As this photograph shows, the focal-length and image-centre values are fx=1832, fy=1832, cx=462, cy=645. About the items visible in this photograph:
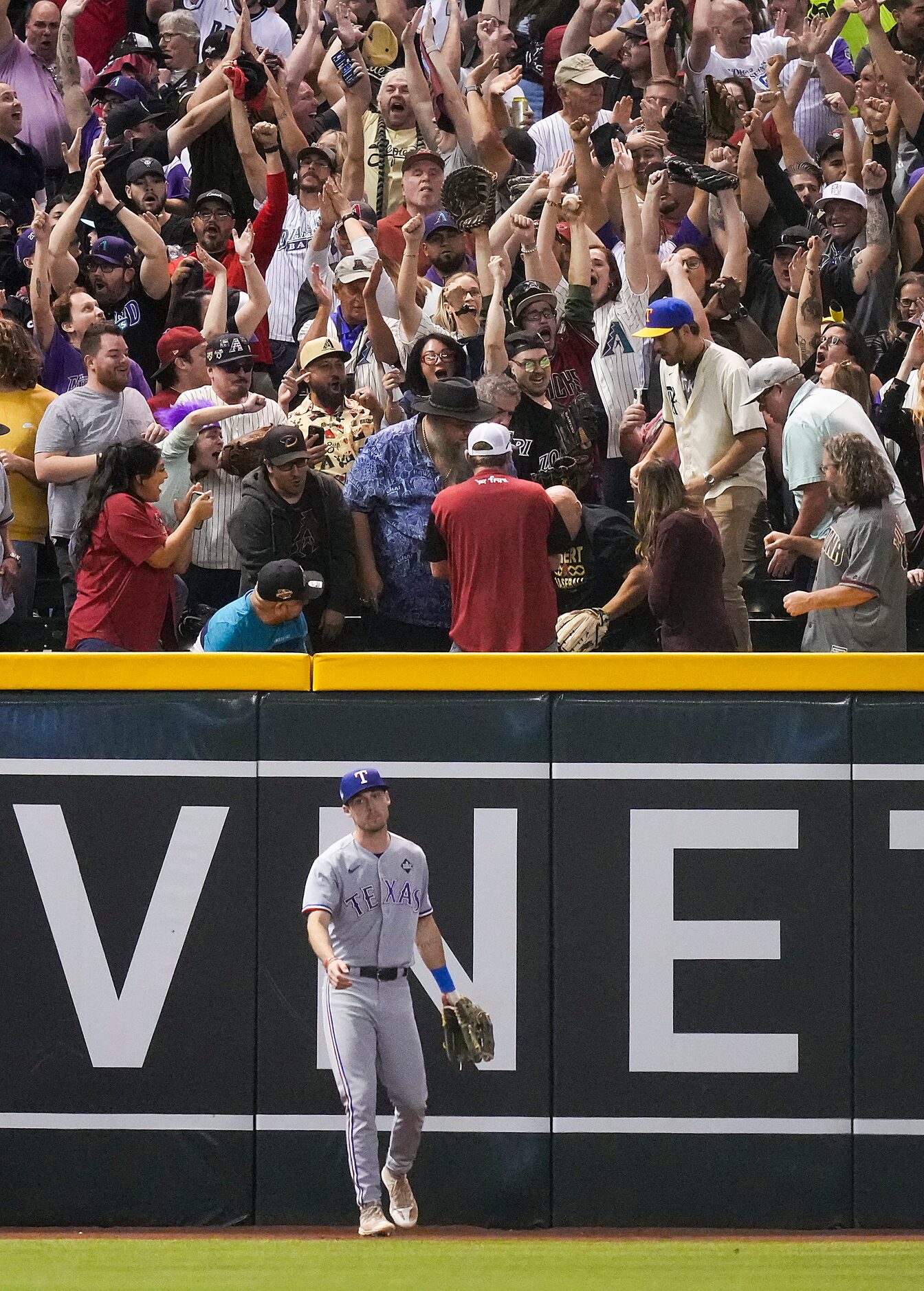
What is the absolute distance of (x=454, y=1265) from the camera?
6387 millimetres

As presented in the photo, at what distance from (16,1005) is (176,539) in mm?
2074

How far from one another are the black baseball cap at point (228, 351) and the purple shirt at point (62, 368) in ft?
2.98

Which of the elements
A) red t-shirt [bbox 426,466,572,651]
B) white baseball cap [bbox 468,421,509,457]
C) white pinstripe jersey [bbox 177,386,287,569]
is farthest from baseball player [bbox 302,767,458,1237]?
white pinstripe jersey [bbox 177,386,287,569]

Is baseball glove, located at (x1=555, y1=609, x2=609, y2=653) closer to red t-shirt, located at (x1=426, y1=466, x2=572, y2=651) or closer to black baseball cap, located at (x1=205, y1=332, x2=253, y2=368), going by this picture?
red t-shirt, located at (x1=426, y1=466, x2=572, y2=651)

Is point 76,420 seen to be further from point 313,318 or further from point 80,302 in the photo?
point 313,318

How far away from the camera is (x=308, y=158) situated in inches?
456

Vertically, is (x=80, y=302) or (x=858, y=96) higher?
(x=858, y=96)

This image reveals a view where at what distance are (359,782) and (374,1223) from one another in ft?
5.31

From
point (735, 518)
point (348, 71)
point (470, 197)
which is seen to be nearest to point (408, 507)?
point (735, 518)

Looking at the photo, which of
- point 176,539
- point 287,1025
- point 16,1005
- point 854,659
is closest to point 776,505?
point 854,659

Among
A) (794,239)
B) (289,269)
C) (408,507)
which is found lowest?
(408,507)

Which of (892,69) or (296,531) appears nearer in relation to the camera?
(296,531)

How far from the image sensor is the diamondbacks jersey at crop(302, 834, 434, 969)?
6.65 metres

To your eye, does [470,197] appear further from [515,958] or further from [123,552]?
[515,958]
